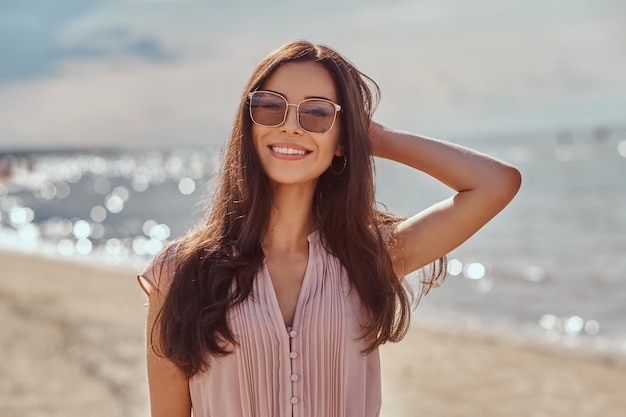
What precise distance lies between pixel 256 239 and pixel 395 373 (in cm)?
830

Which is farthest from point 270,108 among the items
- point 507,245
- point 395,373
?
point 507,245

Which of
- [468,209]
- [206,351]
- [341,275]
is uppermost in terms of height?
[468,209]

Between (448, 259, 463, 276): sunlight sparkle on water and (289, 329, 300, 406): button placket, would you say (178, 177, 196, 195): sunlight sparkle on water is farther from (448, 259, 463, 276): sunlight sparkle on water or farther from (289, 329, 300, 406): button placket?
(289, 329, 300, 406): button placket

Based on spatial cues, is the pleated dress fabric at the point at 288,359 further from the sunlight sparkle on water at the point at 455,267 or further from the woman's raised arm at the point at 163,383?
the sunlight sparkle on water at the point at 455,267

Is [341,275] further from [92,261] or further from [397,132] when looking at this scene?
[92,261]

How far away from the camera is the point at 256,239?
2.63 meters

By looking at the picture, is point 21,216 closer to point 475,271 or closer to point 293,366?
point 475,271

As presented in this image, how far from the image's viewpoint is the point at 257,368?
2.47 metres

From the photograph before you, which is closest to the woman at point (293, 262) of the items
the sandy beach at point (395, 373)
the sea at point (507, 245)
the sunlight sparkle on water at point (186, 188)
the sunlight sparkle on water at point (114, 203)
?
the sea at point (507, 245)

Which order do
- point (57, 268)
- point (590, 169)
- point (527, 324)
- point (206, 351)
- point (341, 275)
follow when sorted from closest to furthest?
point (206, 351) → point (341, 275) → point (527, 324) → point (57, 268) → point (590, 169)

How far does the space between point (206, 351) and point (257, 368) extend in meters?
0.17

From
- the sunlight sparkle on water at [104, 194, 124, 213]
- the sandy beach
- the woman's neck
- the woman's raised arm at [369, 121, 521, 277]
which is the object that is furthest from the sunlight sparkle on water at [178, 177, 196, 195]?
the woman's neck

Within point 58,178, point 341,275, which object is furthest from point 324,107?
point 58,178

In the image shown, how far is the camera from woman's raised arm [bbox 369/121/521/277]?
9.23 ft
